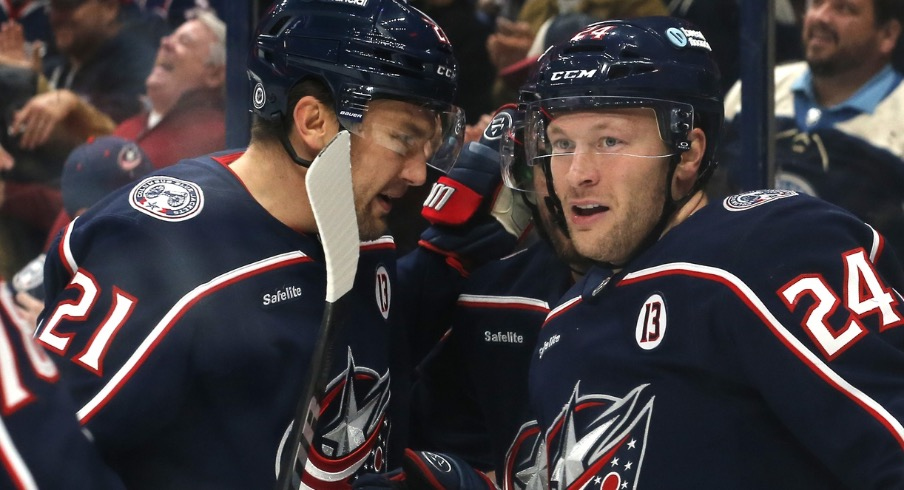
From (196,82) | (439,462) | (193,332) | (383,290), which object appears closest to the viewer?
(193,332)

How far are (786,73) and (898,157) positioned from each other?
0.26m

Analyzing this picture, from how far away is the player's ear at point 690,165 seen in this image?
172 cm

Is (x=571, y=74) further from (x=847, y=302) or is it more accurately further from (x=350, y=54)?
(x=847, y=302)

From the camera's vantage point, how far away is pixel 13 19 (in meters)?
3.78

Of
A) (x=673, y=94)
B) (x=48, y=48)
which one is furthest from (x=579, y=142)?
(x=48, y=48)

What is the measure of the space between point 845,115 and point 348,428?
121cm

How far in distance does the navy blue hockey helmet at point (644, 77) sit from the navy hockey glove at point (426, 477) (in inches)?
19.9

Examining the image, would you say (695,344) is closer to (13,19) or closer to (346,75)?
(346,75)

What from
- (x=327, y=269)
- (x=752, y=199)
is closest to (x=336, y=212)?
(x=327, y=269)

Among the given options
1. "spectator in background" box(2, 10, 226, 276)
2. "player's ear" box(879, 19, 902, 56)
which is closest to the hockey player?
"player's ear" box(879, 19, 902, 56)

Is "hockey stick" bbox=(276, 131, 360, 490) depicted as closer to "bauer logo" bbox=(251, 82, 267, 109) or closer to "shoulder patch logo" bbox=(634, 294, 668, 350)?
"bauer logo" bbox=(251, 82, 267, 109)

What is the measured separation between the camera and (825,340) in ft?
4.57

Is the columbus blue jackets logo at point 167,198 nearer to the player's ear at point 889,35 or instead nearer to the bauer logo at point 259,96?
the bauer logo at point 259,96

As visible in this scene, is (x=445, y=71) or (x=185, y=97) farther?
(x=185, y=97)
